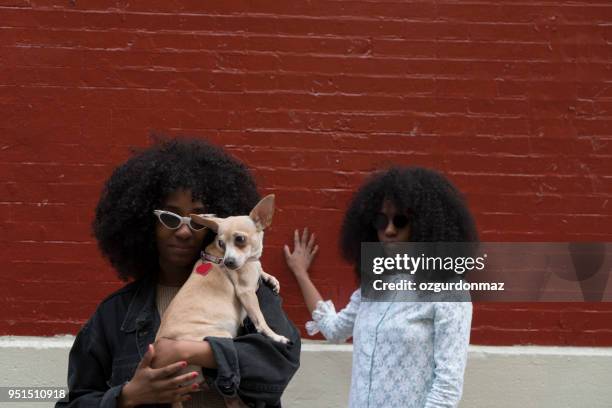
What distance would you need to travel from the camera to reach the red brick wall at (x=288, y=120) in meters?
5.38

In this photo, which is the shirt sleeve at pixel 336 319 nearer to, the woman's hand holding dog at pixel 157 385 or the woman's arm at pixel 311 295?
the woman's arm at pixel 311 295

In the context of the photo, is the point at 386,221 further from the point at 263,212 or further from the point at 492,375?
the point at 492,375

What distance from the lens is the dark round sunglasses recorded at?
14.1ft

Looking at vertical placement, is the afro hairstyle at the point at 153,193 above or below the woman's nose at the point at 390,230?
above

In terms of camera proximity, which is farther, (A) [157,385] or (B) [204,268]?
(B) [204,268]

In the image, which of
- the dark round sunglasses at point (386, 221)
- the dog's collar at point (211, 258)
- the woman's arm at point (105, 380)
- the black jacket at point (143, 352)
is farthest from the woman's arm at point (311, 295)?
the woman's arm at point (105, 380)

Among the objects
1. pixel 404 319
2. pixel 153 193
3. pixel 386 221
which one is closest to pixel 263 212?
pixel 153 193

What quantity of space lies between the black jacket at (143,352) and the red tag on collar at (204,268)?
0.22 m

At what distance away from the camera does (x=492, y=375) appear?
5.43 metres

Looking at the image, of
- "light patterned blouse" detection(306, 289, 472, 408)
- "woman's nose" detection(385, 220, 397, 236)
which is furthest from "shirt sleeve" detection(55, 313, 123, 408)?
"woman's nose" detection(385, 220, 397, 236)

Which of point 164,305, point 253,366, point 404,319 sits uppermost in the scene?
point 164,305

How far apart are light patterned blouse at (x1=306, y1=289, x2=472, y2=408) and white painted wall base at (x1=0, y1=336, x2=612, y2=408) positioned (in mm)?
1366

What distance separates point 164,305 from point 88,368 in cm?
35

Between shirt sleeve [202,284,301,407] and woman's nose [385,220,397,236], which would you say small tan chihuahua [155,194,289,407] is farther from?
woman's nose [385,220,397,236]
